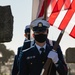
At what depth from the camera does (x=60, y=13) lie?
23.2 feet

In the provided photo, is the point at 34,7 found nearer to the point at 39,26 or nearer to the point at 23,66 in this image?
the point at 39,26

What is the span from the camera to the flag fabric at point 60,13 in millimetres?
6781

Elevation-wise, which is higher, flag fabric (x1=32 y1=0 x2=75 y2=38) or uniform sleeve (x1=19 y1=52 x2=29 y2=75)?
uniform sleeve (x1=19 y1=52 x2=29 y2=75)

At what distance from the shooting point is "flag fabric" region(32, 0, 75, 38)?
22.2 feet

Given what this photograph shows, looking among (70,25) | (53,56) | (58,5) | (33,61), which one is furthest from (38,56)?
(58,5)

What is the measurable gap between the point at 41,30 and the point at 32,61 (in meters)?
0.36

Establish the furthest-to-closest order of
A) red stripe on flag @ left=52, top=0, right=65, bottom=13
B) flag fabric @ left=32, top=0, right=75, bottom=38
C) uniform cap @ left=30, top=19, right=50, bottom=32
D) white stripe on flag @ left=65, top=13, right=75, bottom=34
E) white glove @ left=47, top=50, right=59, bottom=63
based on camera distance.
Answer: red stripe on flag @ left=52, top=0, right=65, bottom=13 → flag fabric @ left=32, top=0, right=75, bottom=38 → white stripe on flag @ left=65, top=13, right=75, bottom=34 → uniform cap @ left=30, top=19, right=50, bottom=32 → white glove @ left=47, top=50, right=59, bottom=63

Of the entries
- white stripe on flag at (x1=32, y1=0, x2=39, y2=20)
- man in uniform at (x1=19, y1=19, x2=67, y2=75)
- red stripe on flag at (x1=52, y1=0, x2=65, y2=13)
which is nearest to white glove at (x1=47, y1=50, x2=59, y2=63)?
man in uniform at (x1=19, y1=19, x2=67, y2=75)

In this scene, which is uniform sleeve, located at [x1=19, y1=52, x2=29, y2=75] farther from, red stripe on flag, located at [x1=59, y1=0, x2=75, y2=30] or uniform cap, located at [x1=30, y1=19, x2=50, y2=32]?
red stripe on flag, located at [x1=59, y1=0, x2=75, y2=30]

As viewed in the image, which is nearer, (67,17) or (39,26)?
(39,26)

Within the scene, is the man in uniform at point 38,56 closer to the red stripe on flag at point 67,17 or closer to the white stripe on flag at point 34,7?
the red stripe on flag at point 67,17

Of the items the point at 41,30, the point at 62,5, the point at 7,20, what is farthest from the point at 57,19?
the point at 7,20

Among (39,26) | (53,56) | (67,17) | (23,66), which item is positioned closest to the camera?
(53,56)

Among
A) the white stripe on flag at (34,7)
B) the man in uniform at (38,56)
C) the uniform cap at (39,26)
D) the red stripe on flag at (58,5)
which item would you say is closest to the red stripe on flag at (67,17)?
the red stripe on flag at (58,5)
